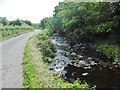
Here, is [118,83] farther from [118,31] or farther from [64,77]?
[118,31]

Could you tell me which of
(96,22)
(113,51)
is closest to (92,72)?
(113,51)

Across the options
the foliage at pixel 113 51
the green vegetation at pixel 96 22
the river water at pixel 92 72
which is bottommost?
the river water at pixel 92 72

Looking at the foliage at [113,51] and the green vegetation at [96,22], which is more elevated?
the green vegetation at [96,22]

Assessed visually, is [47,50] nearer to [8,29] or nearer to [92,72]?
[92,72]

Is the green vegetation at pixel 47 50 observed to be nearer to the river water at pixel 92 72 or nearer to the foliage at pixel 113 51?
the river water at pixel 92 72

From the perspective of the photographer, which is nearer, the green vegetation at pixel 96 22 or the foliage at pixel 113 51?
the foliage at pixel 113 51

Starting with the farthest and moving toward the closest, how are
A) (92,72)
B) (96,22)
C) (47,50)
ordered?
(96,22) → (47,50) → (92,72)

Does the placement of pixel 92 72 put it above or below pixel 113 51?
below

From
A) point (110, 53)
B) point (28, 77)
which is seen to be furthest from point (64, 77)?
point (110, 53)

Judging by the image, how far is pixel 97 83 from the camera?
1234 centimetres

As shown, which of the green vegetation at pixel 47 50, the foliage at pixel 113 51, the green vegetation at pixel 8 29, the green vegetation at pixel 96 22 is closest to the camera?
the foliage at pixel 113 51

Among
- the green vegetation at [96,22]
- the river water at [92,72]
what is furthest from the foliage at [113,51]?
the river water at [92,72]

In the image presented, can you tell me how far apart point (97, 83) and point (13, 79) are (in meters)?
4.61

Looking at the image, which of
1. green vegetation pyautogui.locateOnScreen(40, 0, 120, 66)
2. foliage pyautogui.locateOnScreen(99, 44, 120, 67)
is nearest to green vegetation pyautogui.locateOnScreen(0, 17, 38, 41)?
green vegetation pyautogui.locateOnScreen(40, 0, 120, 66)
